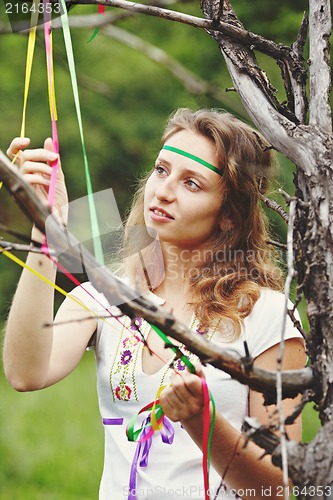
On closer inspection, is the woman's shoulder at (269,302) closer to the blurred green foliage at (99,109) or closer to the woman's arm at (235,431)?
the woman's arm at (235,431)

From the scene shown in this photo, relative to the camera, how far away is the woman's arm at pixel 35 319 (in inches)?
43.9

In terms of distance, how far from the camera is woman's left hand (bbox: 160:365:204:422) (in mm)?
1016

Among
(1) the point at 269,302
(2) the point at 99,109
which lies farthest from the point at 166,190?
(2) the point at 99,109

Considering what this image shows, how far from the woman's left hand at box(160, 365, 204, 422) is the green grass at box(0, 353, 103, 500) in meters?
2.10

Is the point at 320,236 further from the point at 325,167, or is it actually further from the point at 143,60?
the point at 143,60

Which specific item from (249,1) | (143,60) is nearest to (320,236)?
(249,1)

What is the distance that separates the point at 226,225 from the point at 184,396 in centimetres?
66

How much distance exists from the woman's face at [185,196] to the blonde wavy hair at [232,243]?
3 centimetres

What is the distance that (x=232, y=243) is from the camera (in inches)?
65.1

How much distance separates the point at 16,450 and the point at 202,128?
7.39 feet

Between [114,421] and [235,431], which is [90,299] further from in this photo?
[235,431]

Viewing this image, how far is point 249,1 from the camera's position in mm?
3877

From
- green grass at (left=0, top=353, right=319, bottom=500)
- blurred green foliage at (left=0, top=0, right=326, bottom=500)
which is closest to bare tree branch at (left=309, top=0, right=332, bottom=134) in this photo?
green grass at (left=0, top=353, right=319, bottom=500)

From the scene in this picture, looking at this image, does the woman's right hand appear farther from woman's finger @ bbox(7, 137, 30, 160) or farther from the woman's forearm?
the woman's forearm
